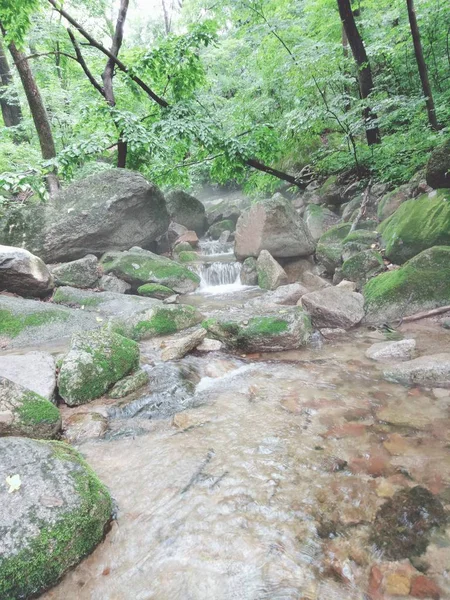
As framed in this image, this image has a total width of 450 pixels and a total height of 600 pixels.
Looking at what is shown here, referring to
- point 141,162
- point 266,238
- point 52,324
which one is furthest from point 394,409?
point 141,162

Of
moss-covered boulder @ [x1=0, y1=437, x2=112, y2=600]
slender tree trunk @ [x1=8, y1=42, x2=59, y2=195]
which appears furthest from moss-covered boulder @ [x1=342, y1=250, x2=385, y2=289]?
slender tree trunk @ [x1=8, y1=42, x2=59, y2=195]

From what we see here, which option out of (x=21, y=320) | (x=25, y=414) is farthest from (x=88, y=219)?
(x=25, y=414)

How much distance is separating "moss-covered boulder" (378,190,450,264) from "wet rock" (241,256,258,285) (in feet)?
12.5

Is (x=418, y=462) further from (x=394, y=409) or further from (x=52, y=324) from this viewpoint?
(x=52, y=324)

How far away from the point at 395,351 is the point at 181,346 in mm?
3091

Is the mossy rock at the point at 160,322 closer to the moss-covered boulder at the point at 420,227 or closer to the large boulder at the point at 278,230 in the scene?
→ the large boulder at the point at 278,230

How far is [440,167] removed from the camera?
21.1 ft

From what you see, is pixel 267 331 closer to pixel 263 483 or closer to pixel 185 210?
pixel 263 483

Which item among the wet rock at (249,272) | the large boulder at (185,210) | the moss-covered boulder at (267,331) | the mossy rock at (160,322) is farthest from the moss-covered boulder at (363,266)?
the large boulder at (185,210)

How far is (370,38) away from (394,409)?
10.8 m

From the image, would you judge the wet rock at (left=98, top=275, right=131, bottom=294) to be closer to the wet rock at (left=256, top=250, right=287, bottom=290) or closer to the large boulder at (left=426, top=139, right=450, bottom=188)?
the wet rock at (left=256, top=250, right=287, bottom=290)

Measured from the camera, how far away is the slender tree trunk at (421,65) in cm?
652

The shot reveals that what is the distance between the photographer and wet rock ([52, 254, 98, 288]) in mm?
8398

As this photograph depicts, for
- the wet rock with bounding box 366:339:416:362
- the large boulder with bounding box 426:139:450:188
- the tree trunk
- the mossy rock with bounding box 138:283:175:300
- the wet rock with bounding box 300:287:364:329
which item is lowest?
the wet rock with bounding box 366:339:416:362
